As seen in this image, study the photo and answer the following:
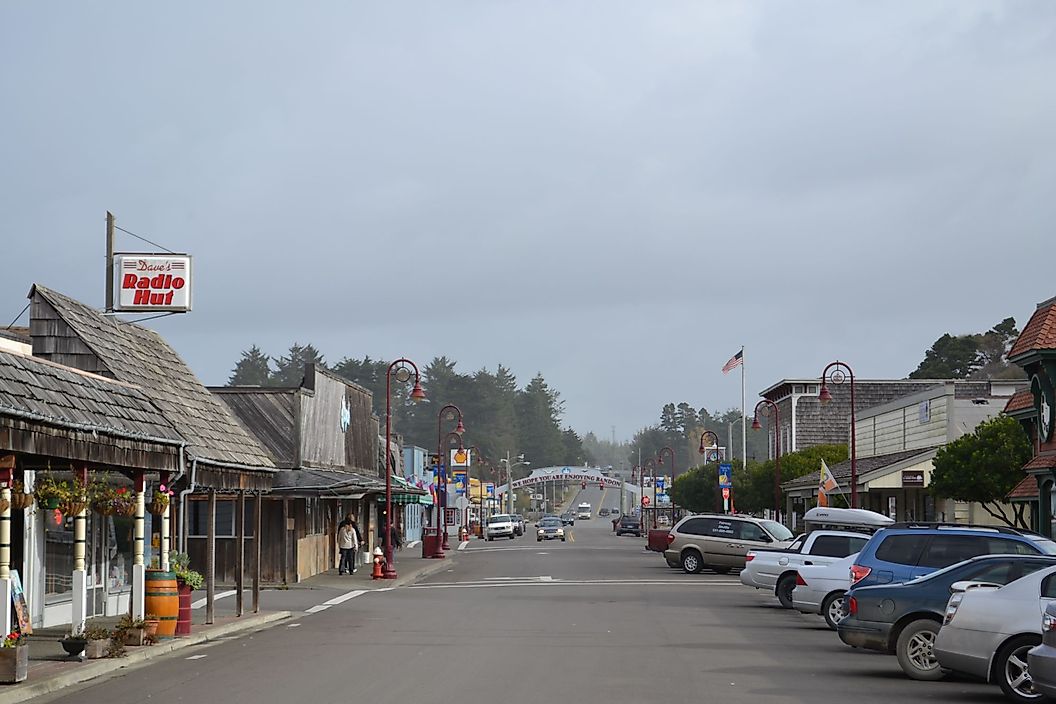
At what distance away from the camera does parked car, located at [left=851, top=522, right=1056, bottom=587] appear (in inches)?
734

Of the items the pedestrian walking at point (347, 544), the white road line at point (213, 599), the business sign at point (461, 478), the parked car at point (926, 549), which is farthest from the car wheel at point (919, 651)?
the business sign at point (461, 478)

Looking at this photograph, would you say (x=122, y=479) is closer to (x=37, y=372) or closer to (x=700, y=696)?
(x=37, y=372)

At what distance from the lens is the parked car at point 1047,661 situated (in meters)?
11.7

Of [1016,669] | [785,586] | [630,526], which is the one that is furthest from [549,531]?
[1016,669]

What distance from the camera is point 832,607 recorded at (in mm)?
23547

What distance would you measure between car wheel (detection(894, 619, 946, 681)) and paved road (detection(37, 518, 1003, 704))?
0.79 feet

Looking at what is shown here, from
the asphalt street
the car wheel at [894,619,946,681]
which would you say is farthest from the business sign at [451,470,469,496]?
the car wheel at [894,619,946,681]

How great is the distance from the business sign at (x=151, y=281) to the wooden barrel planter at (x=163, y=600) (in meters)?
14.7

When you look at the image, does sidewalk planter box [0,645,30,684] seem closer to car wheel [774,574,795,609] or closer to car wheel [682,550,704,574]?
car wheel [774,574,795,609]

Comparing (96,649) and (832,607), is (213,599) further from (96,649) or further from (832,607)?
(832,607)

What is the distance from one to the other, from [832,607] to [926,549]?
4.93 m

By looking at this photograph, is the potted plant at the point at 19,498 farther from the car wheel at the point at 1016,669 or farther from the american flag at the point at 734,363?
the american flag at the point at 734,363

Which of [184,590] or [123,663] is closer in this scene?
[123,663]

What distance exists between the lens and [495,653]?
1869cm
